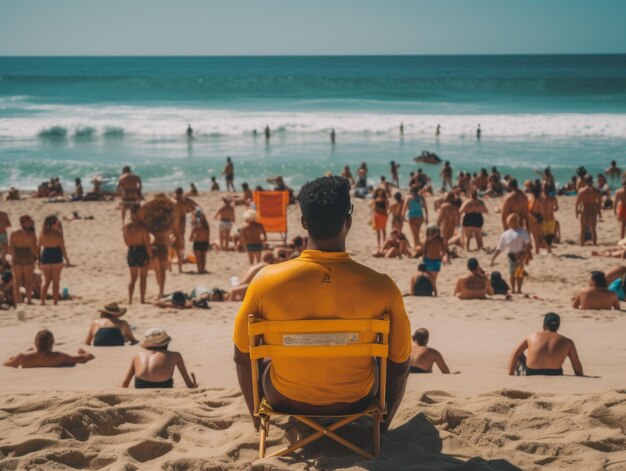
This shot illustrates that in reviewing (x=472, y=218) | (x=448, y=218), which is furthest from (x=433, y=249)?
(x=448, y=218)

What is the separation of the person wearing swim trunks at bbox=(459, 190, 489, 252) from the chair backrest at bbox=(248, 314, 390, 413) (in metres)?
9.66

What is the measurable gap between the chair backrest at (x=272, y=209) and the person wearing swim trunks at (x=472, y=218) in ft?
10.8

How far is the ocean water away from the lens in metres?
24.9

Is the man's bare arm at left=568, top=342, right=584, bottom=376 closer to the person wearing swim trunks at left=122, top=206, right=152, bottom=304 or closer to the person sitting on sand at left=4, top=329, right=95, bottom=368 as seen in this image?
the person sitting on sand at left=4, top=329, right=95, bottom=368

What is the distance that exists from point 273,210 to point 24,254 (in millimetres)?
5247

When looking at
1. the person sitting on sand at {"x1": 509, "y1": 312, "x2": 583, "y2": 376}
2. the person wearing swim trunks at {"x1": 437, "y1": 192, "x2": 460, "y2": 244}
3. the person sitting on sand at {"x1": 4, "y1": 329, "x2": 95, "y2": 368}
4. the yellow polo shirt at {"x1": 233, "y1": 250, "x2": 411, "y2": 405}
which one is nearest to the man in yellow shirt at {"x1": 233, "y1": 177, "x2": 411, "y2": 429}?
the yellow polo shirt at {"x1": 233, "y1": 250, "x2": 411, "y2": 405}

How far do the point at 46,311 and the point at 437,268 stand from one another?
16.9 ft

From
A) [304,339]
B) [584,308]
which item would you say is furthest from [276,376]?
[584,308]

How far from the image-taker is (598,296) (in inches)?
306

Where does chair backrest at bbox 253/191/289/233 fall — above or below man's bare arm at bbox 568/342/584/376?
above

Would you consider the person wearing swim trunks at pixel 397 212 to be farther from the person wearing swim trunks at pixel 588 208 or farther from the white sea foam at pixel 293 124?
the white sea foam at pixel 293 124

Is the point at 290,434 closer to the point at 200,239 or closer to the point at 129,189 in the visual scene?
the point at 200,239

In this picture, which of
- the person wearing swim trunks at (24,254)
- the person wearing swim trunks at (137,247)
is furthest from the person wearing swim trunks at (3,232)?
the person wearing swim trunks at (137,247)

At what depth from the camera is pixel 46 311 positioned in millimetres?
8805
